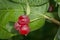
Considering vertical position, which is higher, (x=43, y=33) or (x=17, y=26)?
(x=17, y=26)

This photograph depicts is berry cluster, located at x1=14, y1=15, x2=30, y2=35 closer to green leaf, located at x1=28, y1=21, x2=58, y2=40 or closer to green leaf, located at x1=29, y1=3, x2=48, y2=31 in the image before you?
green leaf, located at x1=29, y1=3, x2=48, y2=31

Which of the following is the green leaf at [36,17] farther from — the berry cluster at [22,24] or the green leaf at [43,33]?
the green leaf at [43,33]

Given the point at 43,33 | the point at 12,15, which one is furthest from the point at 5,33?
the point at 43,33

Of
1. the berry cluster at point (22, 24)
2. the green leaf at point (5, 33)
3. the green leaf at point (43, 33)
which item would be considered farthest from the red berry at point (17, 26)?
the green leaf at point (43, 33)

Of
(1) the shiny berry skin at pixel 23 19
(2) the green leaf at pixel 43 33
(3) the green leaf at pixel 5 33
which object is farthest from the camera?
(2) the green leaf at pixel 43 33

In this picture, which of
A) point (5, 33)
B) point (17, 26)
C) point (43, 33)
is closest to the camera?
point (17, 26)

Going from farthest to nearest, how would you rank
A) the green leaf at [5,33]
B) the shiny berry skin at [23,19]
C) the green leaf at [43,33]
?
the green leaf at [43,33], the green leaf at [5,33], the shiny berry skin at [23,19]

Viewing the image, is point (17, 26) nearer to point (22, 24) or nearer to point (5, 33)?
point (22, 24)

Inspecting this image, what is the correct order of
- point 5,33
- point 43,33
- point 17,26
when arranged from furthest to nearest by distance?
point 43,33, point 5,33, point 17,26

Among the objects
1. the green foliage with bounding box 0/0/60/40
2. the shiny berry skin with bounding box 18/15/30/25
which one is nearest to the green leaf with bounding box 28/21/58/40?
the green foliage with bounding box 0/0/60/40

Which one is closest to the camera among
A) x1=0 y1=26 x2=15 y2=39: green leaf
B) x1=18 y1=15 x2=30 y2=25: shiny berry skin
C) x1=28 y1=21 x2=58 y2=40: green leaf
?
x1=18 y1=15 x2=30 y2=25: shiny berry skin
